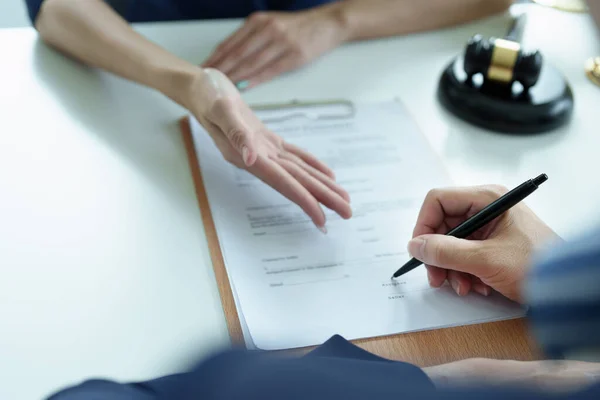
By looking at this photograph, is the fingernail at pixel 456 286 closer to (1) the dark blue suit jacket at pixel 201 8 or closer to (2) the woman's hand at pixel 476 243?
(2) the woman's hand at pixel 476 243

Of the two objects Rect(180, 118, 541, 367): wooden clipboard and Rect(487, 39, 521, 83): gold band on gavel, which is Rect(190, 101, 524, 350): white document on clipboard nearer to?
Rect(180, 118, 541, 367): wooden clipboard

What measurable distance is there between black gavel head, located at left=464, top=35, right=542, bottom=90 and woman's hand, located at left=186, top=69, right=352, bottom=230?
318 millimetres

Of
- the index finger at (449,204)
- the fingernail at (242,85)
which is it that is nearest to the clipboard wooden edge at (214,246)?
the fingernail at (242,85)

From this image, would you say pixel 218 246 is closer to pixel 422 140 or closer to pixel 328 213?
pixel 328 213

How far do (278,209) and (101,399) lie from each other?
0.42 meters

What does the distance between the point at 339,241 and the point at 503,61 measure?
41 cm

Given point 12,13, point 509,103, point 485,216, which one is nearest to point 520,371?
point 485,216

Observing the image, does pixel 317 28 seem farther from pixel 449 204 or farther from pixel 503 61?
pixel 449 204

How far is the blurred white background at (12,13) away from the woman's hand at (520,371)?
2.02 m

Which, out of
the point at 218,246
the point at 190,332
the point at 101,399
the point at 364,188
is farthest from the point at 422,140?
the point at 101,399

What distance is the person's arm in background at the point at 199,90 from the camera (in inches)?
31.8

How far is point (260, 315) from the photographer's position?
654 millimetres

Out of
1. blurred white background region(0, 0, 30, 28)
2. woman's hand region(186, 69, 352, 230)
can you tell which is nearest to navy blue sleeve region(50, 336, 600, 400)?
woman's hand region(186, 69, 352, 230)

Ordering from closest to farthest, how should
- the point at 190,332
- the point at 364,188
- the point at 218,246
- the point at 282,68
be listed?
the point at 190,332, the point at 218,246, the point at 364,188, the point at 282,68
